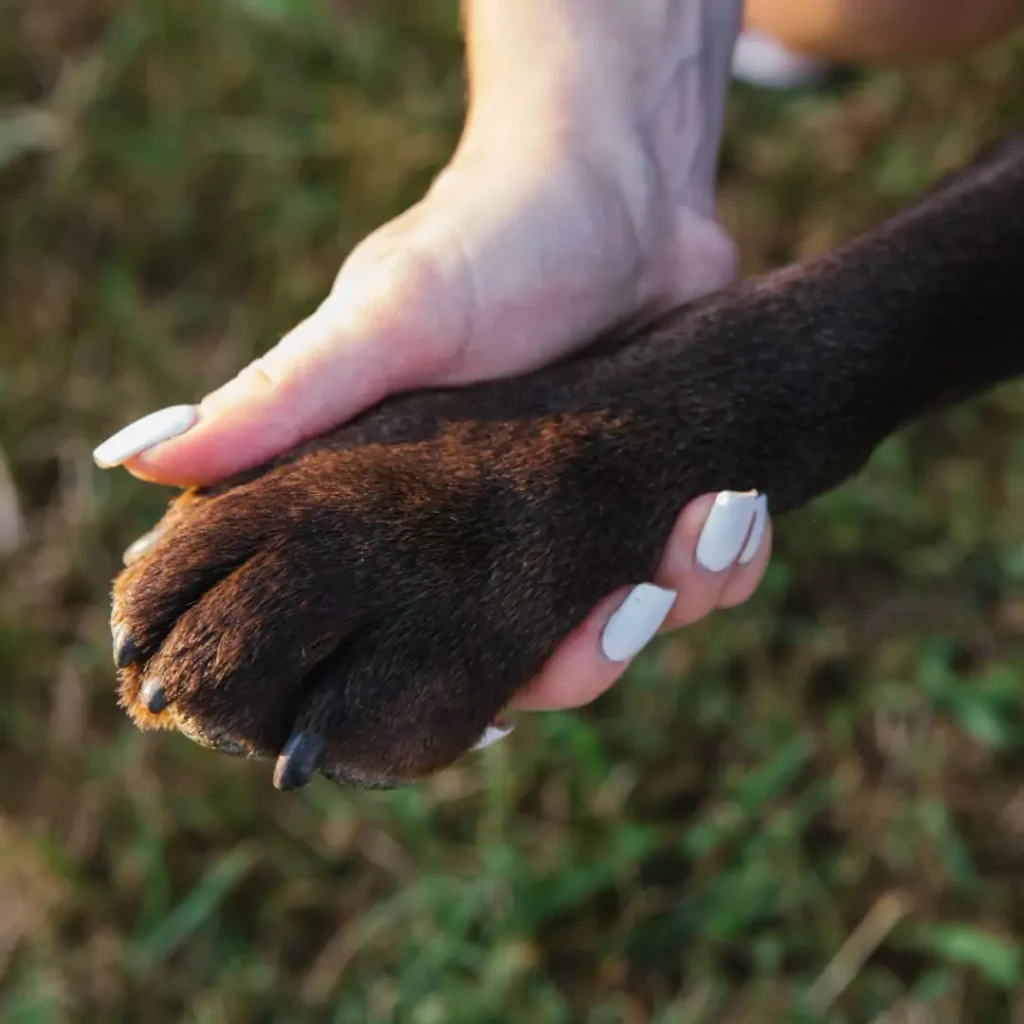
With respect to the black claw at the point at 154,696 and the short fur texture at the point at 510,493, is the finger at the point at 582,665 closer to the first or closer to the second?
the short fur texture at the point at 510,493

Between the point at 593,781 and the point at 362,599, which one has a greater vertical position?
the point at 362,599

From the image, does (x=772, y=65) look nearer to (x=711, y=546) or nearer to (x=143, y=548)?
(x=711, y=546)

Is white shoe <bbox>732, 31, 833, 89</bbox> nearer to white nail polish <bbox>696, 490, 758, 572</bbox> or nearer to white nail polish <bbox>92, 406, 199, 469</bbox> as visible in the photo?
white nail polish <bbox>696, 490, 758, 572</bbox>

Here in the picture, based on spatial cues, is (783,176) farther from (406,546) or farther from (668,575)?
(406,546)

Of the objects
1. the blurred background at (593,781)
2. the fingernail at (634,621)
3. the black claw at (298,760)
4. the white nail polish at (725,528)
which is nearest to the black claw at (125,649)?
the black claw at (298,760)

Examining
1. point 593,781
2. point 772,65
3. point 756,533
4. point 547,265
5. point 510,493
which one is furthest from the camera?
point 772,65

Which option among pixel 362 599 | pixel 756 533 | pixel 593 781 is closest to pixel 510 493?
pixel 362 599

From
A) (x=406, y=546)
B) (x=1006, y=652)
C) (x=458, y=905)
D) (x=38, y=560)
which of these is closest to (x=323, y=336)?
(x=406, y=546)
